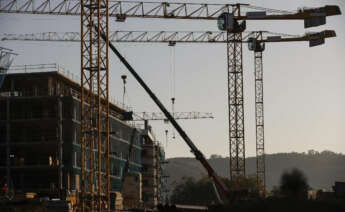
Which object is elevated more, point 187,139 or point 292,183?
point 187,139

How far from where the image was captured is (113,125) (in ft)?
474

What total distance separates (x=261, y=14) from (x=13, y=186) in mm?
51616

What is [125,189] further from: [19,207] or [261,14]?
[19,207]

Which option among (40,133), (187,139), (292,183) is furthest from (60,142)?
(292,183)

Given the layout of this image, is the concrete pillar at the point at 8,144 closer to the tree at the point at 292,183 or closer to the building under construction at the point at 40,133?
the building under construction at the point at 40,133

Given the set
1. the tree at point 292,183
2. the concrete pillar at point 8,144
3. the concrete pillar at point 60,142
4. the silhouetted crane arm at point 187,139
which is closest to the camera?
the tree at point 292,183

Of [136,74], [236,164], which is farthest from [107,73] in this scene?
[236,164]

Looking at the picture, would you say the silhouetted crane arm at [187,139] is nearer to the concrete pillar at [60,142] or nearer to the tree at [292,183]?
the tree at [292,183]

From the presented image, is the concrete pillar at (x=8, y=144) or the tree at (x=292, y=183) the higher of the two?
the concrete pillar at (x=8, y=144)

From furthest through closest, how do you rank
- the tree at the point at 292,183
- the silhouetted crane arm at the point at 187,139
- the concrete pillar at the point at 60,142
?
the concrete pillar at the point at 60,142
the silhouetted crane arm at the point at 187,139
the tree at the point at 292,183

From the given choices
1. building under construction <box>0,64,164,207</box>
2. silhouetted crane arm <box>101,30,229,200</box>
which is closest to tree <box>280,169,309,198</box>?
silhouetted crane arm <box>101,30,229,200</box>

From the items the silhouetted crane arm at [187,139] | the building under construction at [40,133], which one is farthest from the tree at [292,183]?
the building under construction at [40,133]

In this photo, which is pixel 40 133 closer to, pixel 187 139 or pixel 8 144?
pixel 8 144

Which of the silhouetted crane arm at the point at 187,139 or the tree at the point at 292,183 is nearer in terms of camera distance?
the tree at the point at 292,183
